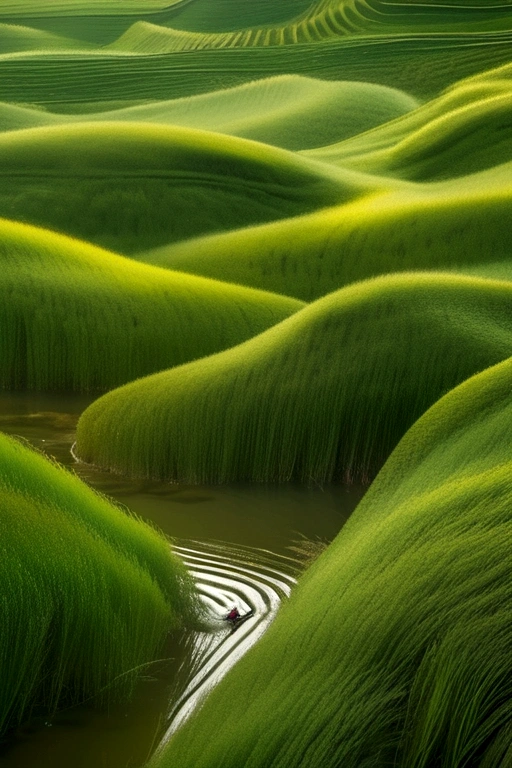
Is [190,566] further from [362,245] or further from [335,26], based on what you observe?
[335,26]

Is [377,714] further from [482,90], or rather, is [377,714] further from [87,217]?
[482,90]

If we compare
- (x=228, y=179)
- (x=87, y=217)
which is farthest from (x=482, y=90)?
(x=87, y=217)

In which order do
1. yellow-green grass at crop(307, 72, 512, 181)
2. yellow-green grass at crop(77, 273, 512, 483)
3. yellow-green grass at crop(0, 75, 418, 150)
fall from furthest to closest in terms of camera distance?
yellow-green grass at crop(0, 75, 418, 150), yellow-green grass at crop(307, 72, 512, 181), yellow-green grass at crop(77, 273, 512, 483)

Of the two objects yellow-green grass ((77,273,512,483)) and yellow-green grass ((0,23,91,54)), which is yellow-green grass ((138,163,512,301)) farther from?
yellow-green grass ((0,23,91,54))

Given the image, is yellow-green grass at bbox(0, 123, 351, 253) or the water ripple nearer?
the water ripple

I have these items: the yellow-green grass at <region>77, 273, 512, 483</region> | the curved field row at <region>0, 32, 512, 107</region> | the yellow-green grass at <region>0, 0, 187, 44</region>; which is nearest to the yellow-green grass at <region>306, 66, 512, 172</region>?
the curved field row at <region>0, 32, 512, 107</region>

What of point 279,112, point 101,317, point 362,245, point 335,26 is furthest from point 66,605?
point 335,26

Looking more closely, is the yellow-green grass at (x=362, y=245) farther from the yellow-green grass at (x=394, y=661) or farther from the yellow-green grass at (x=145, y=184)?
the yellow-green grass at (x=394, y=661)

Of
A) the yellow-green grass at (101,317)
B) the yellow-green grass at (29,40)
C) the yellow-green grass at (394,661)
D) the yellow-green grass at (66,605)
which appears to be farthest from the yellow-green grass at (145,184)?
the yellow-green grass at (29,40)
